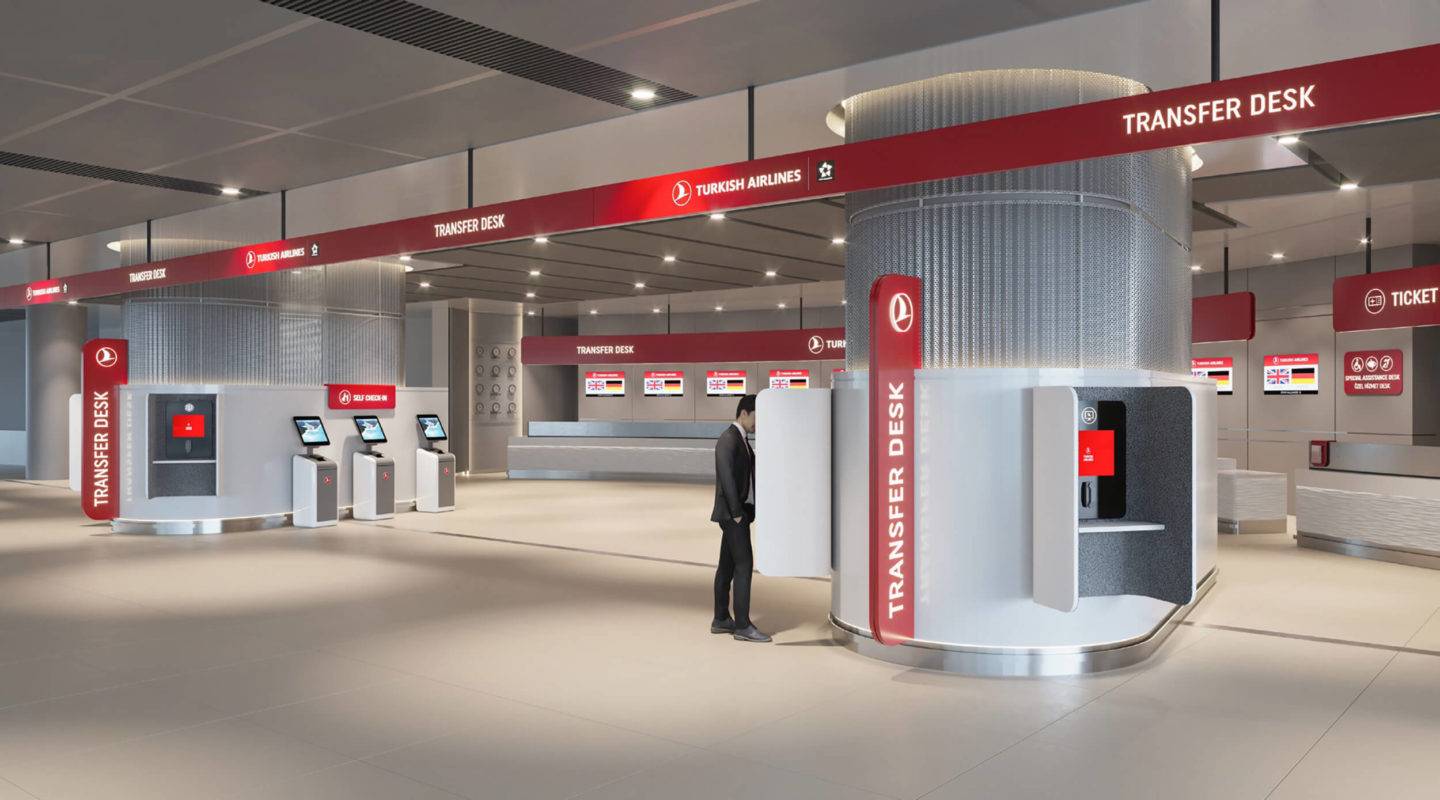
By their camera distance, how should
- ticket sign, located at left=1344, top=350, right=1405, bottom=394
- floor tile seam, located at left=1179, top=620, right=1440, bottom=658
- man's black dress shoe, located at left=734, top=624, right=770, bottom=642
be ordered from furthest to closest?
ticket sign, located at left=1344, top=350, right=1405, bottom=394
man's black dress shoe, located at left=734, top=624, right=770, bottom=642
floor tile seam, located at left=1179, top=620, right=1440, bottom=658

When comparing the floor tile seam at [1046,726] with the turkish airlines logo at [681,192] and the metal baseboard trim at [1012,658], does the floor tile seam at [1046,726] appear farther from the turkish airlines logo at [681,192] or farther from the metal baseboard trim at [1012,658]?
the turkish airlines logo at [681,192]

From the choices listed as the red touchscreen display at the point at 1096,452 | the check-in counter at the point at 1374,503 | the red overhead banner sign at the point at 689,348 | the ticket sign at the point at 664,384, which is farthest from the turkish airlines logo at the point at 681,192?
the ticket sign at the point at 664,384

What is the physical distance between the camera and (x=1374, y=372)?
13.1 metres

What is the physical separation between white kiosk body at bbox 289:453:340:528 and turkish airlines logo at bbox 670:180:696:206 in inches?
269

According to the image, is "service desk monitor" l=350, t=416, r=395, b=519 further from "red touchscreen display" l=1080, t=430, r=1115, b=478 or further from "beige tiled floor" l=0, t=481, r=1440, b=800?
"red touchscreen display" l=1080, t=430, r=1115, b=478

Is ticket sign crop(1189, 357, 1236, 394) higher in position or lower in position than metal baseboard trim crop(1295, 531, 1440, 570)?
higher

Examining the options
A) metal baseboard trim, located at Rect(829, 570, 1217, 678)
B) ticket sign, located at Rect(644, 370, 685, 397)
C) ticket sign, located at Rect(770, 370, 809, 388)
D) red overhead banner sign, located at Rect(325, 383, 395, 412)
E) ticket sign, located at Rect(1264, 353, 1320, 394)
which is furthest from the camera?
ticket sign, located at Rect(644, 370, 685, 397)

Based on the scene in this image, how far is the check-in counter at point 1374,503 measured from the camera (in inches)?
347

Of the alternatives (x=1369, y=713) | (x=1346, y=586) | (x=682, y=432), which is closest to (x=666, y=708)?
(x=1369, y=713)

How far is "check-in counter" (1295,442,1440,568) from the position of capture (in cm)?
882

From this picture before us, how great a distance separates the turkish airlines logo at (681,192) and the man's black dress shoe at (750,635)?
2.76 meters

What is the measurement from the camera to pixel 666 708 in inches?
183

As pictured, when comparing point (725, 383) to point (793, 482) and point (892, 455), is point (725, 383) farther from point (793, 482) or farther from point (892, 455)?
point (892, 455)

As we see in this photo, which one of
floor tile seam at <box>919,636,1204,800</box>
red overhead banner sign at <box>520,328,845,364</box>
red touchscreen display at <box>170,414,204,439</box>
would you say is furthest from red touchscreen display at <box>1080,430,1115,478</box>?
red overhead banner sign at <box>520,328,845,364</box>
